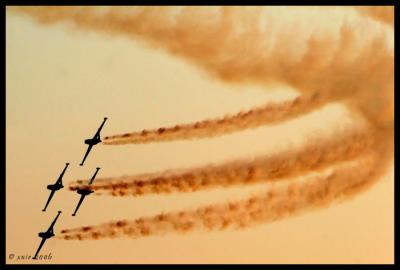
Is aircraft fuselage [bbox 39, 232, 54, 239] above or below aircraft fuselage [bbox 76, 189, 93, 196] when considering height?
below

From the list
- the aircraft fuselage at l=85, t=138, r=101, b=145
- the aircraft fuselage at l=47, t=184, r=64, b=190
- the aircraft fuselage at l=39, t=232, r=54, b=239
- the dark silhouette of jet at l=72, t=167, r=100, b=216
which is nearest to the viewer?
the aircraft fuselage at l=85, t=138, r=101, b=145

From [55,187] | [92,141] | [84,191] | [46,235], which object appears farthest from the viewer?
[46,235]

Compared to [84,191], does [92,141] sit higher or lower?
higher

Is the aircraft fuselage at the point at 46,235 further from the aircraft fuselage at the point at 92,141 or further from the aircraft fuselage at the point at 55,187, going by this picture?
the aircraft fuselage at the point at 92,141

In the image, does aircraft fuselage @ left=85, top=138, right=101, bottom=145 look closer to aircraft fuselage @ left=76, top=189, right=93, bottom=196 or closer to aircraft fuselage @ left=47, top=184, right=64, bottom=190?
aircraft fuselage @ left=76, top=189, right=93, bottom=196

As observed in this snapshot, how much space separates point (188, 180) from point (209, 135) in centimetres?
294

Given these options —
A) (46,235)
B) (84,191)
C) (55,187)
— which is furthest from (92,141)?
(46,235)

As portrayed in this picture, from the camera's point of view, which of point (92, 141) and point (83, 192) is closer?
point (92, 141)

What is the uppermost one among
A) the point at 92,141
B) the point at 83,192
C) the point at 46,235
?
the point at 92,141

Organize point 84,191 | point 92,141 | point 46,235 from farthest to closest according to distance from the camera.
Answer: point 46,235 → point 84,191 → point 92,141

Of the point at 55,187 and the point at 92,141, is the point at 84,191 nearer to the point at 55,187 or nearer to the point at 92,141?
the point at 55,187

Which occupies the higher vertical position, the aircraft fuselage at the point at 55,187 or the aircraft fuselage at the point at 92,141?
the aircraft fuselage at the point at 92,141

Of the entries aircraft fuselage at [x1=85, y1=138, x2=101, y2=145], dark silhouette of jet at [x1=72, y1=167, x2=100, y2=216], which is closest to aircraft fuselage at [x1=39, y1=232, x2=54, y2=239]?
dark silhouette of jet at [x1=72, y1=167, x2=100, y2=216]

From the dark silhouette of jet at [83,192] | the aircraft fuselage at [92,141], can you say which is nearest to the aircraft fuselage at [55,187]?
the dark silhouette of jet at [83,192]
